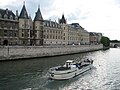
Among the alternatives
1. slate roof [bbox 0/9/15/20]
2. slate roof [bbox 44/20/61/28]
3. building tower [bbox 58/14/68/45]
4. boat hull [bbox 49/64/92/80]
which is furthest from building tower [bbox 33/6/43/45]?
boat hull [bbox 49/64/92/80]

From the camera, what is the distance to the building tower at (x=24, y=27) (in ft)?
233

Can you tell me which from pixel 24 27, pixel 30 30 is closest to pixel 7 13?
pixel 24 27

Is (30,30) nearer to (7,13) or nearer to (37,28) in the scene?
(37,28)

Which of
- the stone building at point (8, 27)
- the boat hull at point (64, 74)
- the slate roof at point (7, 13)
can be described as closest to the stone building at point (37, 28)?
the stone building at point (8, 27)

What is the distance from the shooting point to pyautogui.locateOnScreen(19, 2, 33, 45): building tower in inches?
2790

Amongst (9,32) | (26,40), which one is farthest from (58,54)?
(9,32)

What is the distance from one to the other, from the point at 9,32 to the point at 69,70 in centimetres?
3879

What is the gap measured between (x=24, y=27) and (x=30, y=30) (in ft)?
17.5

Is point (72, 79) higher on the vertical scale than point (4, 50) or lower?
lower

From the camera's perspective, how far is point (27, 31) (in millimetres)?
74562

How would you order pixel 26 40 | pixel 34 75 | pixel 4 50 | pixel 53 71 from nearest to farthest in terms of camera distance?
pixel 53 71 → pixel 34 75 → pixel 4 50 → pixel 26 40

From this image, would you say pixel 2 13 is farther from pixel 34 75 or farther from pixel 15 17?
→ pixel 34 75

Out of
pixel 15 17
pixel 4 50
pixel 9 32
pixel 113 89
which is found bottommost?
pixel 113 89

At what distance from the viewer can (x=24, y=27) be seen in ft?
240
